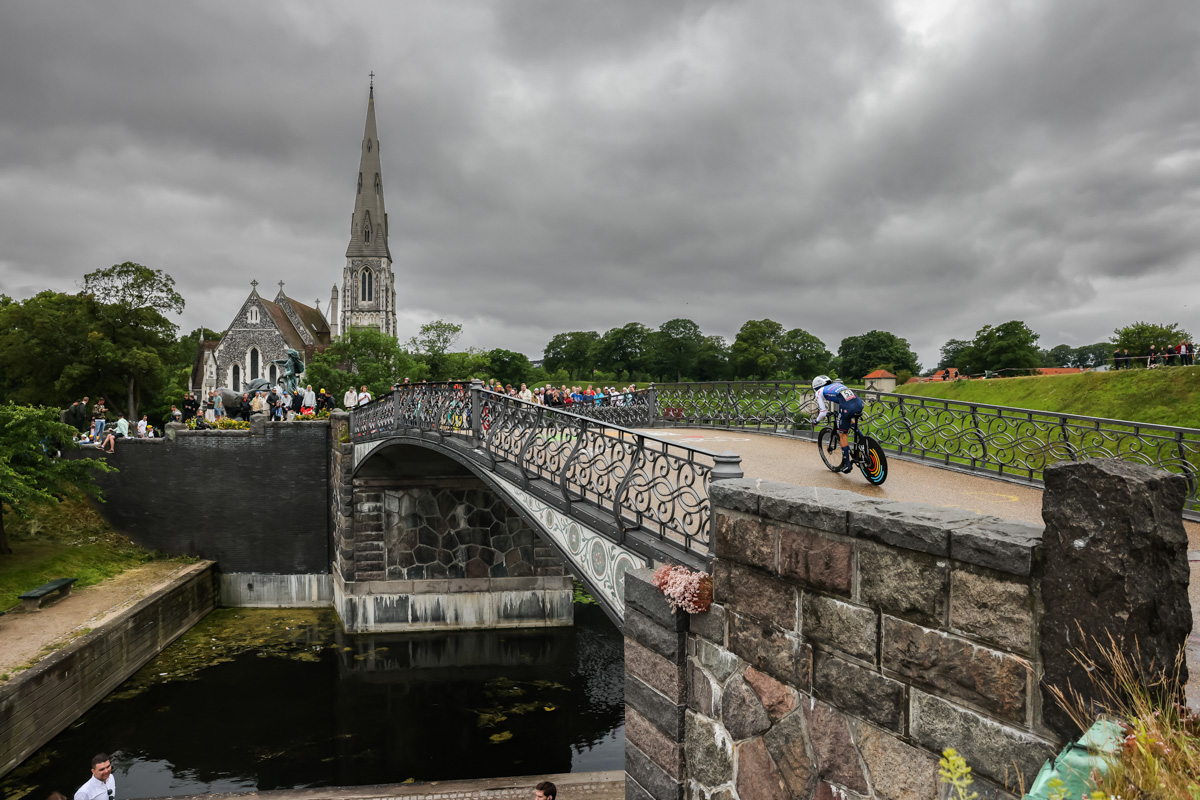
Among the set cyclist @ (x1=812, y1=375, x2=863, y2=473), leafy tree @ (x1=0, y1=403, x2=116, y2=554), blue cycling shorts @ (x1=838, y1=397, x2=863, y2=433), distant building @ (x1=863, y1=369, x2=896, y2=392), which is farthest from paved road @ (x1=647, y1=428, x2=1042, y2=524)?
distant building @ (x1=863, y1=369, x2=896, y2=392)

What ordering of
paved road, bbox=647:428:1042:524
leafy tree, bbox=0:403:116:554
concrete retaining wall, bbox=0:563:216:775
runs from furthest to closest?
leafy tree, bbox=0:403:116:554
concrete retaining wall, bbox=0:563:216:775
paved road, bbox=647:428:1042:524

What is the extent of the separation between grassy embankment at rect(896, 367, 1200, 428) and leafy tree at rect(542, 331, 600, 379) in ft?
179

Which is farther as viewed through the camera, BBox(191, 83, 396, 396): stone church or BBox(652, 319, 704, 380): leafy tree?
BBox(652, 319, 704, 380): leafy tree

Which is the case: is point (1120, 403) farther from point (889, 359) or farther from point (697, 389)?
point (889, 359)

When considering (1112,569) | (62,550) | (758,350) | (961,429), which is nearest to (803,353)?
(758,350)

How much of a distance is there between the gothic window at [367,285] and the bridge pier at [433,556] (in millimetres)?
50279

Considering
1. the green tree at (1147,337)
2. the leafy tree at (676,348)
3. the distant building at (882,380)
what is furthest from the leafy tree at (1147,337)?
the leafy tree at (676,348)

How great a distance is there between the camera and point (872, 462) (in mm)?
7613

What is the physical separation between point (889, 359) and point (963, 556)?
6324 centimetres

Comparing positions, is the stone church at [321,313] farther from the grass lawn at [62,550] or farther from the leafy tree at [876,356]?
the leafy tree at [876,356]

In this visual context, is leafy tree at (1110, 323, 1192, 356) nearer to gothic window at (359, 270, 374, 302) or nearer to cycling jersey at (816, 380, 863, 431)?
cycling jersey at (816, 380, 863, 431)

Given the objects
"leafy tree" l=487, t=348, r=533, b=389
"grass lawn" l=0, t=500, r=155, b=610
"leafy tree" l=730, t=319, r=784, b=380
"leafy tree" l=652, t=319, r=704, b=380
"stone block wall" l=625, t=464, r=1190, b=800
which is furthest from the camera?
"leafy tree" l=487, t=348, r=533, b=389

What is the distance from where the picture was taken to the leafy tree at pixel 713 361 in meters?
65.9

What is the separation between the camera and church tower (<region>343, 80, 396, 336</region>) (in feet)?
207
